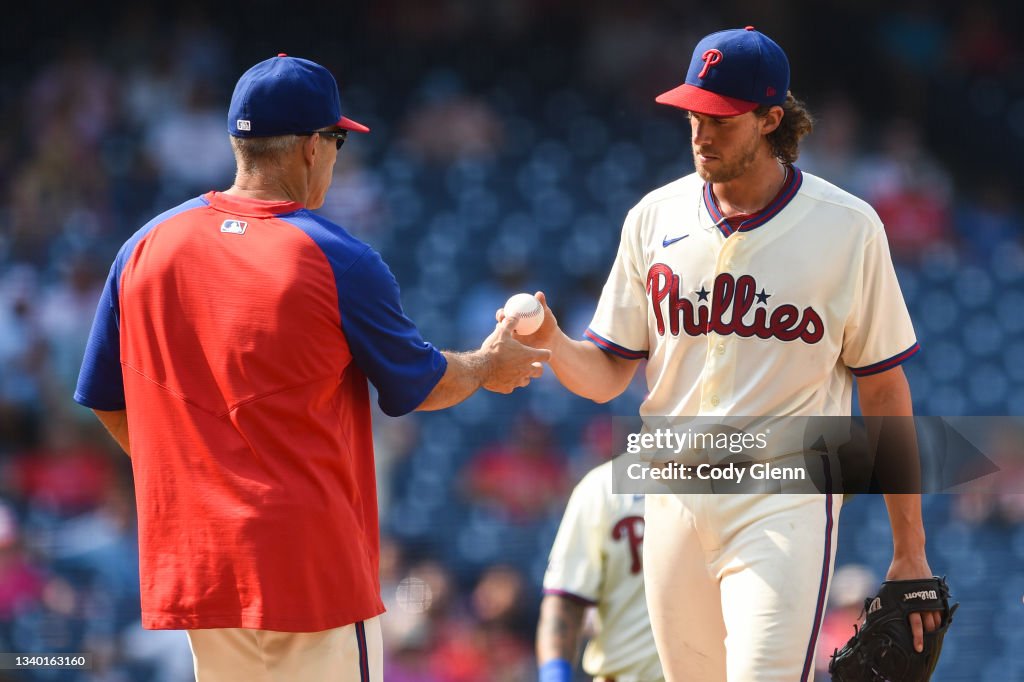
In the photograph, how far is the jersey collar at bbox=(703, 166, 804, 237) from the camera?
3.43 metres

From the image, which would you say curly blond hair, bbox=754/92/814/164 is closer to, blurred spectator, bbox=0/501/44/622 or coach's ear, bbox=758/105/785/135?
coach's ear, bbox=758/105/785/135

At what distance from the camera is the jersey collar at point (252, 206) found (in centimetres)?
297

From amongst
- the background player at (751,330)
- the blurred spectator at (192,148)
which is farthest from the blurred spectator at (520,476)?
the background player at (751,330)

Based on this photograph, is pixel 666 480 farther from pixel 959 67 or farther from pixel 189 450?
pixel 959 67

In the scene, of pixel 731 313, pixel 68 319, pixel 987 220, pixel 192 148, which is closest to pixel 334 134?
pixel 731 313

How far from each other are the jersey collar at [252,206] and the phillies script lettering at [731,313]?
1.01 meters

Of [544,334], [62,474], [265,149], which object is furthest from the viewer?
[62,474]

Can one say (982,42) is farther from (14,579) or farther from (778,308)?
(778,308)

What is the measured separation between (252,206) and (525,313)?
2.77ft

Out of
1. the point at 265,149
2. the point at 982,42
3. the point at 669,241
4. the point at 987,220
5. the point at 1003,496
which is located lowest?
the point at 1003,496

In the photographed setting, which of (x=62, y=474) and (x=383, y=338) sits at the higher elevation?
(x=383, y=338)

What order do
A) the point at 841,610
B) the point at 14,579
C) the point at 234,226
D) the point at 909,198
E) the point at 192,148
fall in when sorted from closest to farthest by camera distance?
the point at 234,226
the point at 841,610
the point at 14,579
the point at 192,148
the point at 909,198

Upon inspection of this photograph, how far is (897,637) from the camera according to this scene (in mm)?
3352

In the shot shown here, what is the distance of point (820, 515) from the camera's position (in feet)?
10.8
